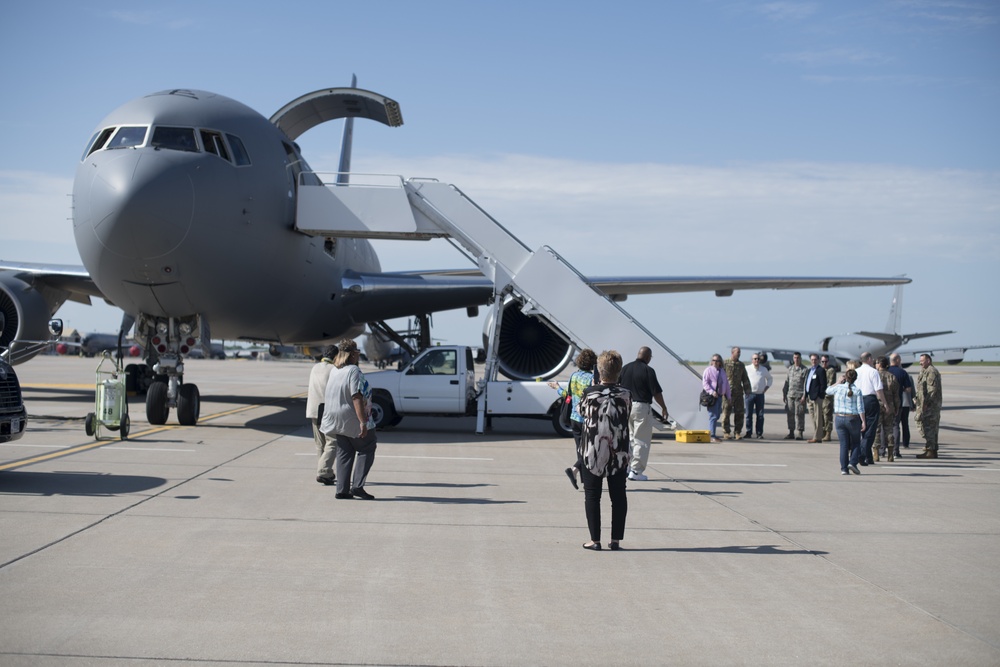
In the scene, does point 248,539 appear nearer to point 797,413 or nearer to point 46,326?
point 797,413

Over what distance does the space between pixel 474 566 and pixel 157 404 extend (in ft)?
34.3

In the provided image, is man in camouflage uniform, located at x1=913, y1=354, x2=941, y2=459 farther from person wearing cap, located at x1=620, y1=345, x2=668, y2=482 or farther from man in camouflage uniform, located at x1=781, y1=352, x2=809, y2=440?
person wearing cap, located at x1=620, y1=345, x2=668, y2=482

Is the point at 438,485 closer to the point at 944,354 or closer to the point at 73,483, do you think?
the point at 73,483

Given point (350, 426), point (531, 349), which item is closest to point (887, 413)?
point (531, 349)

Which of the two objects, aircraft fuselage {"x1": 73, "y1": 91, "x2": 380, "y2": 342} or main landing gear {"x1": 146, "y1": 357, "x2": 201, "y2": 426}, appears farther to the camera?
main landing gear {"x1": 146, "y1": 357, "x2": 201, "y2": 426}

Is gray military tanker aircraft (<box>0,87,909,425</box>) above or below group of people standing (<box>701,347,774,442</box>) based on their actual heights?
above

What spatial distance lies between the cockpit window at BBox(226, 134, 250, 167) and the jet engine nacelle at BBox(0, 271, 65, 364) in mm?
7552

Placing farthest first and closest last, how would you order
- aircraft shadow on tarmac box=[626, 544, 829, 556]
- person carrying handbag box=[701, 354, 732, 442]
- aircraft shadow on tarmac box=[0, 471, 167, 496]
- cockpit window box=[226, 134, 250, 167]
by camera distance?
person carrying handbag box=[701, 354, 732, 442]
cockpit window box=[226, 134, 250, 167]
aircraft shadow on tarmac box=[0, 471, 167, 496]
aircraft shadow on tarmac box=[626, 544, 829, 556]

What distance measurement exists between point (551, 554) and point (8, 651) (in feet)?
12.2

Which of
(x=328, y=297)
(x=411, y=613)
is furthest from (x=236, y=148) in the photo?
(x=411, y=613)

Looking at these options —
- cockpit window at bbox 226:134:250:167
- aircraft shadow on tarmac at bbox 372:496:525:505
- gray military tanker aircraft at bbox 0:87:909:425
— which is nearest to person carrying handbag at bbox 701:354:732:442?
gray military tanker aircraft at bbox 0:87:909:425

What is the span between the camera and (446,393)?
16625 mm

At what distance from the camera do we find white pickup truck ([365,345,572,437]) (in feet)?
54.4

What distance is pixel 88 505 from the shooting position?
8.25 m
